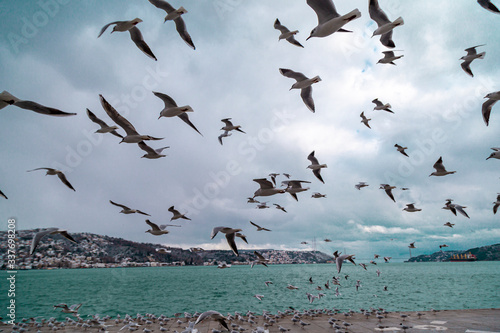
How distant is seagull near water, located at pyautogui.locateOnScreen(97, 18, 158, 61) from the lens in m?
7.22

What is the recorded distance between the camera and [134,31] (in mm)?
7926

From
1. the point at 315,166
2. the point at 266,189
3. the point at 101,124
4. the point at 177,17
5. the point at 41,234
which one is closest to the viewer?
the point at 41,234

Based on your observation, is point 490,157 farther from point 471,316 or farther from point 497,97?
point 471,316

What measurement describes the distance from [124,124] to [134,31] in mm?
2716

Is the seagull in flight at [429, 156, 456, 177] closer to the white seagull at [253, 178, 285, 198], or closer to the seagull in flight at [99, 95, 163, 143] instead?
the white seagull at [253, 178, 285, 198]

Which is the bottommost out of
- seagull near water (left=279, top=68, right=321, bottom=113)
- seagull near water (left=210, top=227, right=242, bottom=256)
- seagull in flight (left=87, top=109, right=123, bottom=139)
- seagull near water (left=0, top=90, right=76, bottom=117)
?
seagull near water (left=210, top=227, right=242, bottom=256)

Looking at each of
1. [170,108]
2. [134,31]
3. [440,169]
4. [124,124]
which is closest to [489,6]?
[440,169]

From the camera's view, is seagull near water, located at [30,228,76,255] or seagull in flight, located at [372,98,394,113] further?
seagull in flight, located at [372,98,394,113]

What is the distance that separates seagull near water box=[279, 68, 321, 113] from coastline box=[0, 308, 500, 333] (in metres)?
8.78

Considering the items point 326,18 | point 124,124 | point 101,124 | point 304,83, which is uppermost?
point 326,18

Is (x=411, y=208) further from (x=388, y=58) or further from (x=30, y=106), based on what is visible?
(x=30, y=106)

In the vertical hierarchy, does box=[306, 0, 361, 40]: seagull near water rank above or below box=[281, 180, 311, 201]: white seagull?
above

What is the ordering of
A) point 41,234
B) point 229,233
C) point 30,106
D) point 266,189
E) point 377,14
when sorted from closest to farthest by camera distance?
point 30,106 < point 41,234 < point 377,14 < point 229,233 < point 266,189

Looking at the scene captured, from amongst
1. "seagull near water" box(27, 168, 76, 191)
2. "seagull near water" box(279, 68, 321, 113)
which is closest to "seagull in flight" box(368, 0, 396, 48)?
"seagull near water" box(279, 68, 321, 113)
